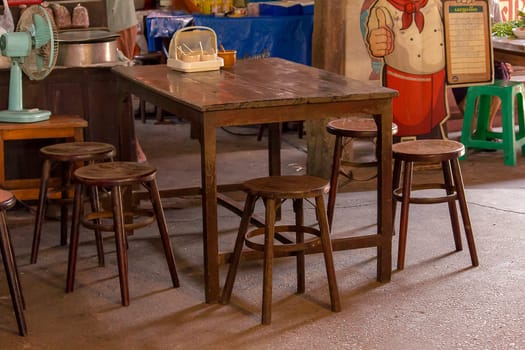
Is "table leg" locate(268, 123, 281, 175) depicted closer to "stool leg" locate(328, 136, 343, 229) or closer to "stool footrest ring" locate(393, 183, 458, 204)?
"stool leg" locate(328, 136, 343, 229)

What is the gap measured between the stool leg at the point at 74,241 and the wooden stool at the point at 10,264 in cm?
43

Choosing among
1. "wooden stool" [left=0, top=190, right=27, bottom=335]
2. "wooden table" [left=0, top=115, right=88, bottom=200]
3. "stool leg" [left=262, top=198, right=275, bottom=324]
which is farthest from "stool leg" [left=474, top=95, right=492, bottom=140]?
"wooden stool" [left=0, top=190, right=27, bottom=335]

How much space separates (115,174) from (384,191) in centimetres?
125

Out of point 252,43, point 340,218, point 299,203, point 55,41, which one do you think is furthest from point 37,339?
point 252,43

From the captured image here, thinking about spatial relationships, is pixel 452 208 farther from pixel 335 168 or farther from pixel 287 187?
pixel 287 187

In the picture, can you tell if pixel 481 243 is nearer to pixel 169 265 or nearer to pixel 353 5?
pixel 169 265

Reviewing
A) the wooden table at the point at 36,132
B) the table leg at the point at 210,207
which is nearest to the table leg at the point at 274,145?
the wooden table at the point at 36,132

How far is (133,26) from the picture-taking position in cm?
758

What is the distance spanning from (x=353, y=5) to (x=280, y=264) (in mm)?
2400

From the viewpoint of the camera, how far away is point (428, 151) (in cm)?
446

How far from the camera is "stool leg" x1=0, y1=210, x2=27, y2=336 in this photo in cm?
369

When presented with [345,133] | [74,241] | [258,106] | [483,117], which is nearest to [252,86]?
[258,106]

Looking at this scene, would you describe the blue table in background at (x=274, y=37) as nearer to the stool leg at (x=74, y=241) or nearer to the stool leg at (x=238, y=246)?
the stool leg at (x=74, y=241)

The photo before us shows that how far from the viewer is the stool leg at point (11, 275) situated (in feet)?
12.1
